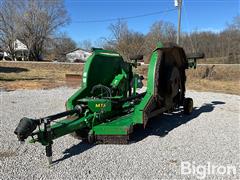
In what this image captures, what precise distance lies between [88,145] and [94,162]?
23.9 inches

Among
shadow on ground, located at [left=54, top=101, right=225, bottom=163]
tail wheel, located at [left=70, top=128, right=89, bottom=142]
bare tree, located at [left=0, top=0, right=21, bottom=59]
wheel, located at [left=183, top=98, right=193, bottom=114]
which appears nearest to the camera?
shadow on ground, located at [left=54, top=101, right=225, bottom=163]

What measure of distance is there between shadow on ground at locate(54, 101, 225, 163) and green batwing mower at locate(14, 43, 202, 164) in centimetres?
20

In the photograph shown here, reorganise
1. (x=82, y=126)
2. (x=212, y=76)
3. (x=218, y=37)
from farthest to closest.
Answer: (x=218, y=37) < (x=212, y=76) < (x=82, y=126)

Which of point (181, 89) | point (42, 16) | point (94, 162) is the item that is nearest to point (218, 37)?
point (42, 16)

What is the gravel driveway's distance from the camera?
3.26m

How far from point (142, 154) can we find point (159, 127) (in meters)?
1.39

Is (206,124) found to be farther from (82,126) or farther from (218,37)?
(218,37)

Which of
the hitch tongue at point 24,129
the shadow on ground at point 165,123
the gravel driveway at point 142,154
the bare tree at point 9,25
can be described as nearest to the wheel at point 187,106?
the shadow on ground at point 165,123

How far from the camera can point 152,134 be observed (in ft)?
15.4

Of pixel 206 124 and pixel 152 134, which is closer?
pixel 152 134

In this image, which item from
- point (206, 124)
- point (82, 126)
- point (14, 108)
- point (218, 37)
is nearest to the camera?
point (82, 126)
